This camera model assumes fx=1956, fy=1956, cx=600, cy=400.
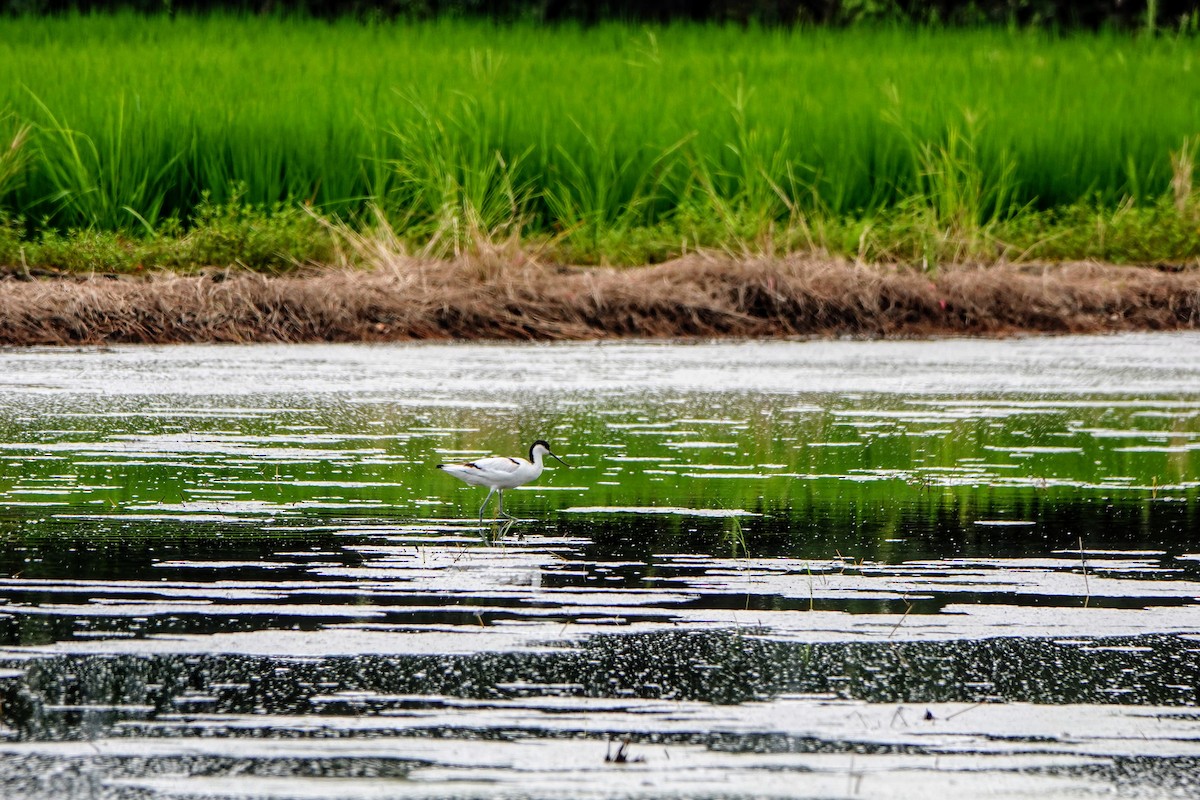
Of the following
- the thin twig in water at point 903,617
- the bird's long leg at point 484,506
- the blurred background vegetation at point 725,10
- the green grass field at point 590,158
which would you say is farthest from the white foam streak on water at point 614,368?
the blurred background vegetation at point 725,10

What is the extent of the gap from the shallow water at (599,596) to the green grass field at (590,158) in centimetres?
481

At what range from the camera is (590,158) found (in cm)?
1580

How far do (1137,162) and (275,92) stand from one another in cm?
751

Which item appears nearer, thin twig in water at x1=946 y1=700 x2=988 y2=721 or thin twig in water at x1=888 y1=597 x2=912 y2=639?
thin twig in water at x1=946 y1=700 x2=988 y2=721

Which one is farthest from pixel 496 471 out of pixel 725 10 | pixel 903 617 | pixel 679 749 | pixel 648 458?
pixel 725 10

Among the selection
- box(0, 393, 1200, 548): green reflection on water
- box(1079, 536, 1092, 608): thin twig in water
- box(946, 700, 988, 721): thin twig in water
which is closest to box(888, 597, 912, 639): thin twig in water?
box(1079, 536, 1092, 608): thin twig in water

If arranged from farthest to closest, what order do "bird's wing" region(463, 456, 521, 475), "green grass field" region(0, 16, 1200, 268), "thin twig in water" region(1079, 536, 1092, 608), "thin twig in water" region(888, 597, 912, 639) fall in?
"green grass field" region(0, 16, 1200, 268), "bird's wing" region(463, 456, 521, 475), "thin twig in water" region(1079, 536, 1092, 608), "thin twig in water" region(888, 597, 912, 639)

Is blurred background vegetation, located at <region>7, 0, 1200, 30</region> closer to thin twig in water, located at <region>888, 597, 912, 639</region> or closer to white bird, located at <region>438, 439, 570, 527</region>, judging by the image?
white bird, located at <region>438, 439, 570, 527</region>

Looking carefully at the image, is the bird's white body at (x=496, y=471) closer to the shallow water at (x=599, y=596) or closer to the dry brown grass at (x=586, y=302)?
the shallow water at (x=599, y=596)

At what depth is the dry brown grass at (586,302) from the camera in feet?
42.2

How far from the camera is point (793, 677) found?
4578mm

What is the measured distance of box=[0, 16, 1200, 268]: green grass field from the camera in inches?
588

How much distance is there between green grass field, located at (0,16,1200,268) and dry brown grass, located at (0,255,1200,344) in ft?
1.57

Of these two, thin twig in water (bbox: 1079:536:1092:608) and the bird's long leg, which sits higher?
thin twig in water (bbox: 1079:536:1092:608)
